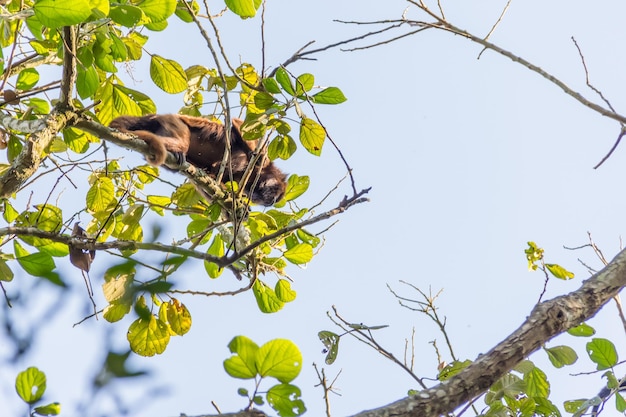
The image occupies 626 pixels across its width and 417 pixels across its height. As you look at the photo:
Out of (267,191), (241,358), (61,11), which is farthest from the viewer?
(267,191)

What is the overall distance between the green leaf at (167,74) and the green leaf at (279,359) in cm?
241

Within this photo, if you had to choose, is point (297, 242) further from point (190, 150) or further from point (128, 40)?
point (190, 150)

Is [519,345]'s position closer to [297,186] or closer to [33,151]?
[297,186]

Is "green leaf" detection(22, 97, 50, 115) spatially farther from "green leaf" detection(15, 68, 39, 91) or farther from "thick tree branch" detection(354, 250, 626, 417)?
"thick tree branch" detection(354, 250, 626, 417)

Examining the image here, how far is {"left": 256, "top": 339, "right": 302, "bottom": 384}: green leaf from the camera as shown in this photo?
1713 millimetres

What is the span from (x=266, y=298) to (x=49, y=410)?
2.34 meters

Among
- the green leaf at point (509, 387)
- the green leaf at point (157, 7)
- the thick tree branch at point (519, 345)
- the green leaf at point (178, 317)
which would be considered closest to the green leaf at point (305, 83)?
the green leaf at point (157, 7)

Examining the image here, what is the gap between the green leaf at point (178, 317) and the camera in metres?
3.40

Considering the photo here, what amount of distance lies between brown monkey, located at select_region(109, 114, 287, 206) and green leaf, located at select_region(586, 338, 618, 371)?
2702 mm

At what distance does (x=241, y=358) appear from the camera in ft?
5.57

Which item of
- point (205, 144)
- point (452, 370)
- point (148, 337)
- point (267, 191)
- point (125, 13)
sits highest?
point (205, 144)

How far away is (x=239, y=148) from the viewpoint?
6164 mm

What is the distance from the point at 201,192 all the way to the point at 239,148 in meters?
2.17

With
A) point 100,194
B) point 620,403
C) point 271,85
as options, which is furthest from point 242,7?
point 620,403
